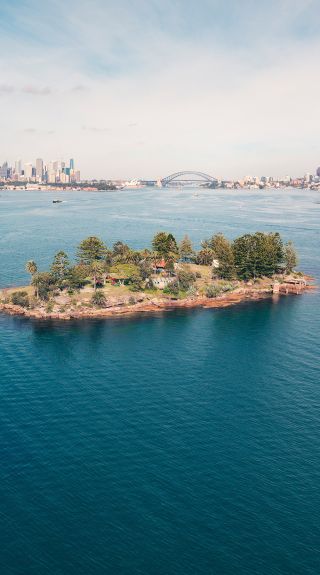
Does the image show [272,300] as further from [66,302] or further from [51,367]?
[51,367]

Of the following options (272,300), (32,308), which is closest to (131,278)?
(32,308)

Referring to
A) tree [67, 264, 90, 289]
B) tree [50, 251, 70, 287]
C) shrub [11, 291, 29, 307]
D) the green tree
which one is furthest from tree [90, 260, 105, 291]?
shrub [11, 291, 29, 307]

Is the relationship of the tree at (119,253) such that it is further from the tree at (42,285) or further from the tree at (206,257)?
the tree at (206,257)

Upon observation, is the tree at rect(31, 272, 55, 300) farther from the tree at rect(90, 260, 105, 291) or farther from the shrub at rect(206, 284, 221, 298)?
the shrub at rect(206, 284, 221, 298)

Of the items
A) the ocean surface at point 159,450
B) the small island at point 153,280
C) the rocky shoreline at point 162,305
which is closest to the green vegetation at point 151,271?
the small island at point 153,280

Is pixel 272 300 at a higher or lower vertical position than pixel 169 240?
lower
